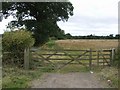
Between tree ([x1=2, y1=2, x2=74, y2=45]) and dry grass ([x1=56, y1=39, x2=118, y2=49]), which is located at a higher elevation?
tree ([x1=2, y1=2, x2=74, y2=45])

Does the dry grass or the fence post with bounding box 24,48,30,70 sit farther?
the dry grass

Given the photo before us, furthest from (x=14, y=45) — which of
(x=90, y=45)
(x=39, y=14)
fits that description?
(x=90, y=45)

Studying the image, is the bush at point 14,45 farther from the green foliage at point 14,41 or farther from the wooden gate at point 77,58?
the wooden gate at point 77,58

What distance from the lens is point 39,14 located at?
43.5 metres

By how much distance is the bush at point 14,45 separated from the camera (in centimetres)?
2302

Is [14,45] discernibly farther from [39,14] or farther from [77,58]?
[39,14]

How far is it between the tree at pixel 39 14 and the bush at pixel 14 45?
1803 centimetres

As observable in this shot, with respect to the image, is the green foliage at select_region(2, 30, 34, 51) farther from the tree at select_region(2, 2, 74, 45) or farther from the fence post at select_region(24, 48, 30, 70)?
the tree at select_region(2, 2, 74, 45)

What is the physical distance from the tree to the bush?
59.2 feet

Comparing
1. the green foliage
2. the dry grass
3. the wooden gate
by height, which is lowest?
the dry grass

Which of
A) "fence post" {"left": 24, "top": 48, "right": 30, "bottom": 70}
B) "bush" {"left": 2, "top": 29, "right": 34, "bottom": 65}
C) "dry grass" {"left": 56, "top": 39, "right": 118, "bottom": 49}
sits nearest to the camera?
"fence post" {"left": 24, "top": 48, "right": 30, "bottom": 70}

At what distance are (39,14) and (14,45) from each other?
2046 centimetres

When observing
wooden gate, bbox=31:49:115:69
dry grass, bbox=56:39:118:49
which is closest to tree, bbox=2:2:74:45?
dry grass, bbox=56:39:118:49

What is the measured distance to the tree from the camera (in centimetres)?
4250
